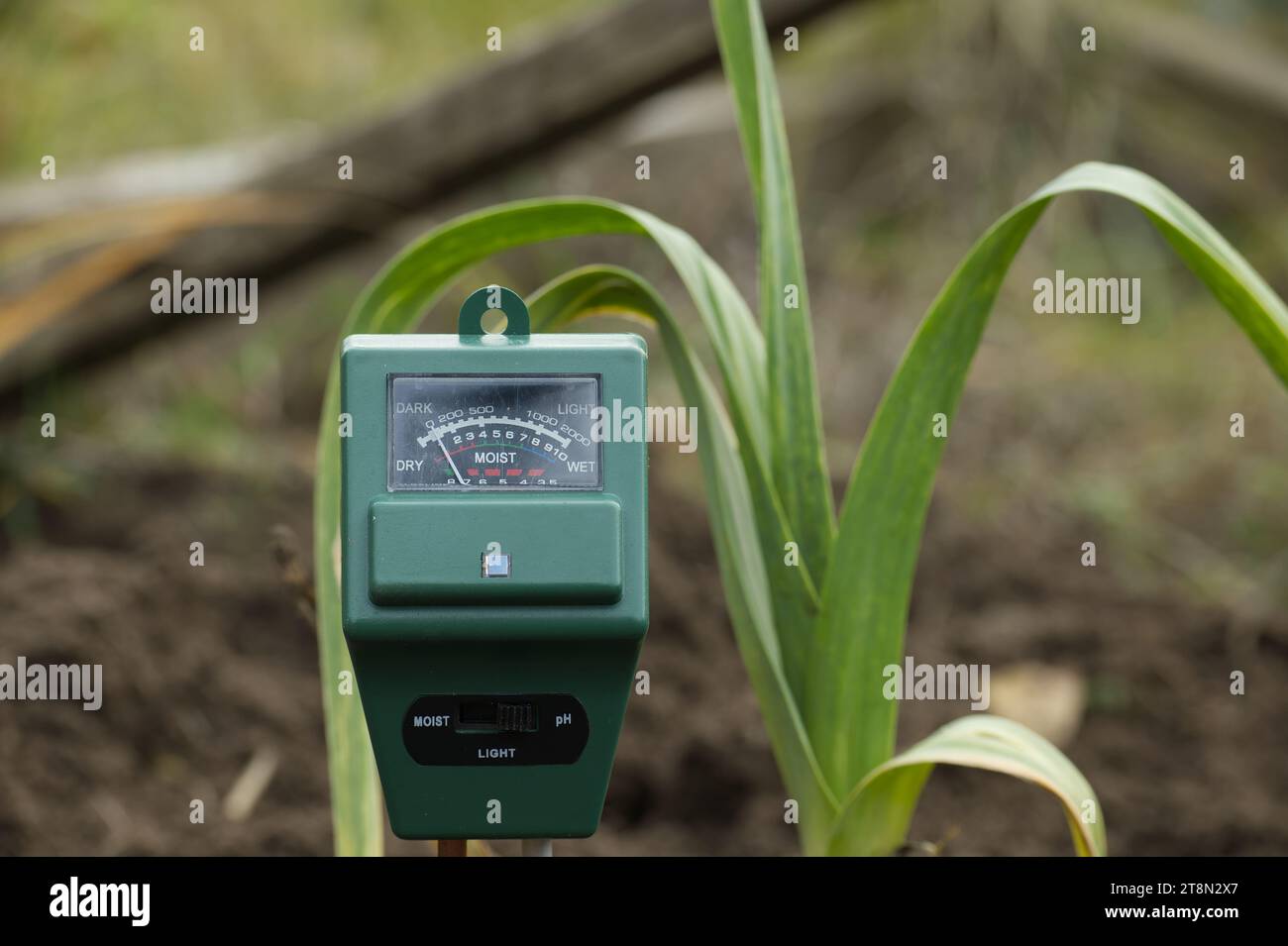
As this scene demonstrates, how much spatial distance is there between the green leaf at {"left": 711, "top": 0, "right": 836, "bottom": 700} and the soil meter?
23 centimetres

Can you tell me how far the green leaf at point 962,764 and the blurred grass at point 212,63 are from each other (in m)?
1.30

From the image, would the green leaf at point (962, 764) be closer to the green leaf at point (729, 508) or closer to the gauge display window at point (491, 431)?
the green leaf at point (729, 508)

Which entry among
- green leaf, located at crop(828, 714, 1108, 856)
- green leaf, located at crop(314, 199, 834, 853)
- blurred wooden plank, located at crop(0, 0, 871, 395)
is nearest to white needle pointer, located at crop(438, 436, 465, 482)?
green leaf, located at crop(314, 199, 834, 853)

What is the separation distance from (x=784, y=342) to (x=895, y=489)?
0.13 meters

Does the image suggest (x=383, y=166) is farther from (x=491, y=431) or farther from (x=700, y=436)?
(x=491, y=431)

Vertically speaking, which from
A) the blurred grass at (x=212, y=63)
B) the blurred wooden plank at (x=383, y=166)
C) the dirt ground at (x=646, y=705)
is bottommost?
the dirt ground at (x=646, y=705)

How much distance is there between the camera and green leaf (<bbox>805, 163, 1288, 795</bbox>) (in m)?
0.71

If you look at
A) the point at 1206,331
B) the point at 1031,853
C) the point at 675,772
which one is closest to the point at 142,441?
the point at 675,772

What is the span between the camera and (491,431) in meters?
0.61

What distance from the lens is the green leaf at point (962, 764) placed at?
2.18 ft

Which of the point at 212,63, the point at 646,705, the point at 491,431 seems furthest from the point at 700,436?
the point at 212,63

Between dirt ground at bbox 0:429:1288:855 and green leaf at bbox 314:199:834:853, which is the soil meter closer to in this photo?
green leaf at bbox 314:199:834:853

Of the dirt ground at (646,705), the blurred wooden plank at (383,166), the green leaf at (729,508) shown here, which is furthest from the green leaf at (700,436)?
the blurred wooden plank at (383,166)

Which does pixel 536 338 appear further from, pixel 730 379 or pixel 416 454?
pixel 730 379
